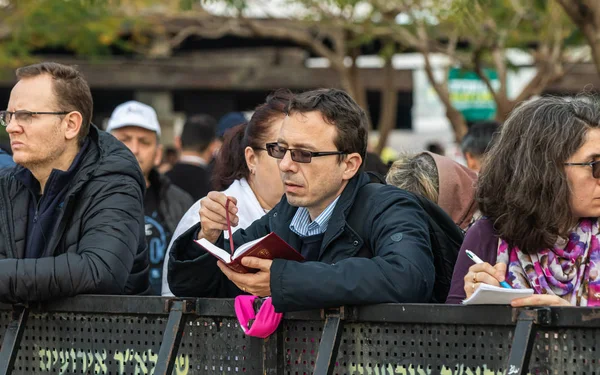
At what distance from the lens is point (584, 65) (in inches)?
802

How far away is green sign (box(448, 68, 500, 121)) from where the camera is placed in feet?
67.3

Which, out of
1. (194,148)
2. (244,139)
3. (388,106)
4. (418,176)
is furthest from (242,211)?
(388,106)

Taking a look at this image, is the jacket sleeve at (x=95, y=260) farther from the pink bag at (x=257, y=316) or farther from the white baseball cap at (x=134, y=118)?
the white baseball cap at (x=134, y=118)

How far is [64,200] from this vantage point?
4.57 m

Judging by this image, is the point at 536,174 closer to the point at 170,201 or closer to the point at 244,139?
the point at 244,139

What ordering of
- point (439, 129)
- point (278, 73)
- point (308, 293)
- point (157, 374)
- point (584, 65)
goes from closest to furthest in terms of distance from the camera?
point (308, 293)
point (157, 374)
point (278, 73)
point (584, 65)
point (439, 129)

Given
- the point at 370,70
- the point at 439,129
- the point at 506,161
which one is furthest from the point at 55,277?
the point at 439,129

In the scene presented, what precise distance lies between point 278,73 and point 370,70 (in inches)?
83.8

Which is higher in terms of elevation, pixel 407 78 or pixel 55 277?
pixel 407 78

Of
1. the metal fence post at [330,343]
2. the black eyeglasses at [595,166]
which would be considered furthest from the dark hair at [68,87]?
the black eyeglasses at [595,166]

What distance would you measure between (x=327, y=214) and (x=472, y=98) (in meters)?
17.8

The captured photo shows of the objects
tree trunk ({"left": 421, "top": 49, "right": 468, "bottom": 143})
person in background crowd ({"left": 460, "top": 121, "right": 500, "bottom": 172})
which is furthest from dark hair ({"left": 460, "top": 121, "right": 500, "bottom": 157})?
tree trunk ({"left": 421, "top": 49, "right": 468, "bottom": 143})

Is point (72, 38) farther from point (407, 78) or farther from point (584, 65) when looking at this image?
point (584, 65)

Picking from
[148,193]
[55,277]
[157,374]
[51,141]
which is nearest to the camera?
[157,374]
